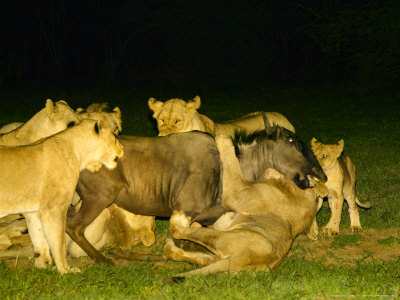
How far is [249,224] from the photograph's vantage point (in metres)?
5.04

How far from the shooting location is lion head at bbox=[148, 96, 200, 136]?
6.77 meters

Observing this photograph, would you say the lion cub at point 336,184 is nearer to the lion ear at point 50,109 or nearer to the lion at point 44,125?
the lion at point 44,125

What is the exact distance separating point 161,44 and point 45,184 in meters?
29.9

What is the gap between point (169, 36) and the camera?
33.4 metres

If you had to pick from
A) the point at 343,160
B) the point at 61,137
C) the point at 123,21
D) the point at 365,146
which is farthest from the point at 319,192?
the point at 123,21

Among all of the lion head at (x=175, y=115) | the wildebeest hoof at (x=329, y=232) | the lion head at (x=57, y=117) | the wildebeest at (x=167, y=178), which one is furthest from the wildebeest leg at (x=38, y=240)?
the wildebeest hoof at (x=329, y=232)

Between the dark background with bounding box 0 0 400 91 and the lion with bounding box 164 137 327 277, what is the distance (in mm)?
22788

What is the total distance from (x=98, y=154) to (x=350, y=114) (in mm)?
12446

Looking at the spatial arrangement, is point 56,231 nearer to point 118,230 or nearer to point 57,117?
point 118,230

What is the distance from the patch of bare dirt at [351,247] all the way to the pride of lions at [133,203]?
135 mm

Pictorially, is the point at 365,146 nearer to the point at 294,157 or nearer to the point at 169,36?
the point at 294,157

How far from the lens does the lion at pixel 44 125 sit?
597 cm

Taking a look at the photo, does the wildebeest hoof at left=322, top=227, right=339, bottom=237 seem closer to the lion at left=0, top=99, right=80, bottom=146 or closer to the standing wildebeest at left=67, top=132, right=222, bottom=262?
the standing wildebeest at left=67, top=132, right=222, bottom=262

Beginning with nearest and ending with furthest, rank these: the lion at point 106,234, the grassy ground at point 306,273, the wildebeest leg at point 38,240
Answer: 1. the grassy ground at point 306,273
2. the wildebeest leg at point 38,240
3. the lion at point 106,234
